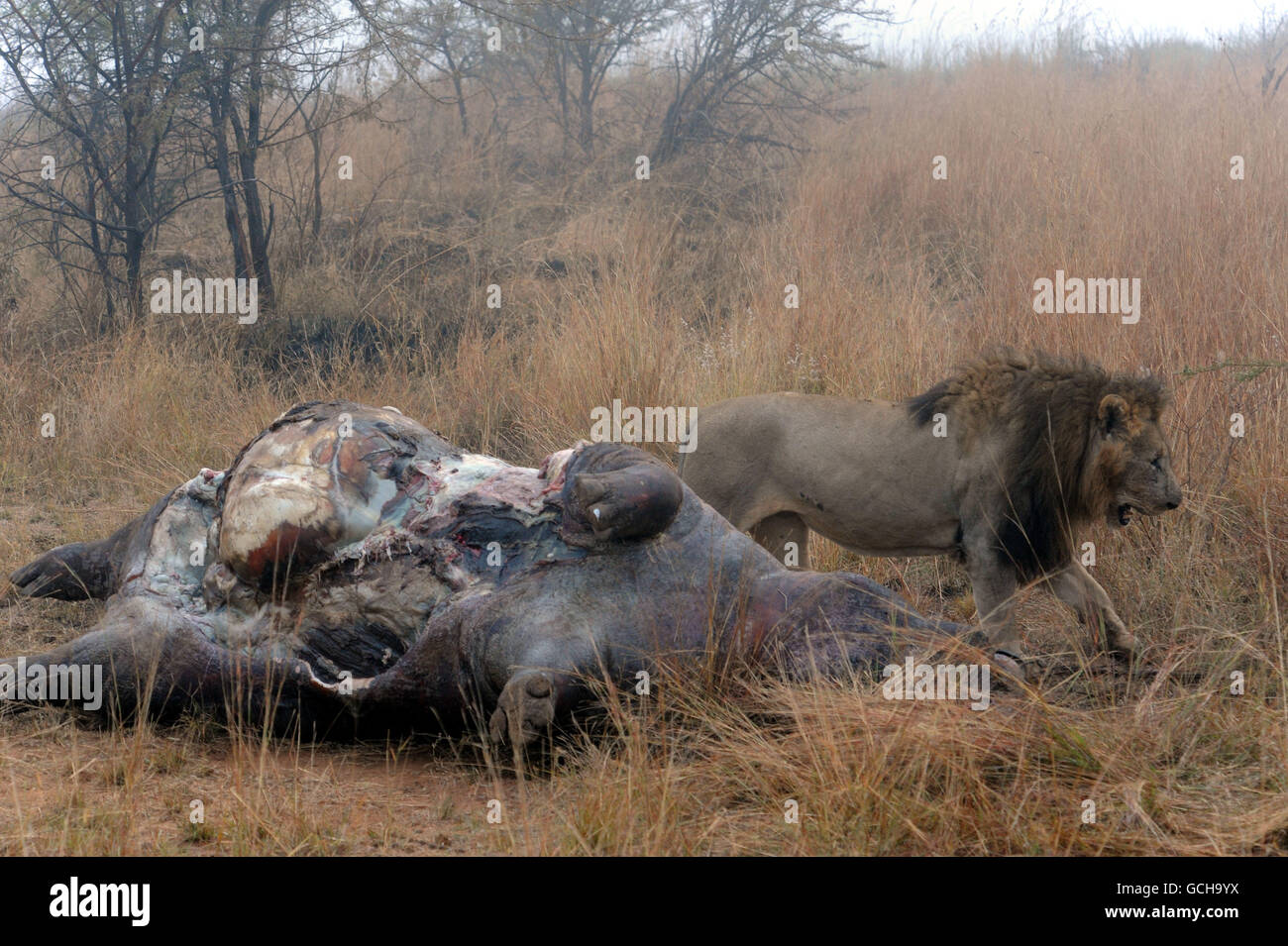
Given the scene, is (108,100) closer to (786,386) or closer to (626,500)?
(786,386)

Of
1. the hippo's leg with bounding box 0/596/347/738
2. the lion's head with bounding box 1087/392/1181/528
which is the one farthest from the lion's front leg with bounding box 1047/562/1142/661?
the hippo's leg with bounding box 0/596/347/738

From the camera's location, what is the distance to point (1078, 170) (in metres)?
8.75

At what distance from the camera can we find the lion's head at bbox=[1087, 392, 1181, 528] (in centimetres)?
436

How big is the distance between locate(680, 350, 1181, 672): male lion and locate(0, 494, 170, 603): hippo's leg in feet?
6.98

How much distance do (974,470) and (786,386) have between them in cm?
215

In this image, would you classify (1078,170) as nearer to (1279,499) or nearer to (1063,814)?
(1279,499)

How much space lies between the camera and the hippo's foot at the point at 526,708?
3.21 meters

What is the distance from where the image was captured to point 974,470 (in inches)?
181

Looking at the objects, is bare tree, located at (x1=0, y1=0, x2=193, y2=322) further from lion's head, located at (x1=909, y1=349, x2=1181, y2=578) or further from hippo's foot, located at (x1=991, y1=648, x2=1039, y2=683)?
hippo's foot, located at (x1=991, y1=648, x2=1039, y2=683)
